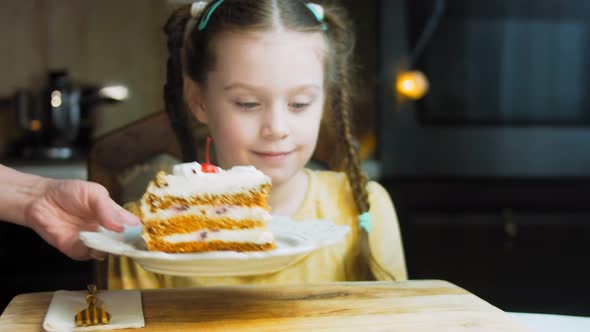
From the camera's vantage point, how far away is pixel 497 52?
5.13 ft

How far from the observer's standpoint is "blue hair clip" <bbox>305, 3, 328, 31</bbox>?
50.0 inches

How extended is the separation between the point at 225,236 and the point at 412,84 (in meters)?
0.72

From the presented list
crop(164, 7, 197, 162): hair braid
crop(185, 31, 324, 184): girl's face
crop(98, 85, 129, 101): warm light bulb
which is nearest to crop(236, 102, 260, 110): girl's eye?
crop(185, 31, 324, 184): girl's face

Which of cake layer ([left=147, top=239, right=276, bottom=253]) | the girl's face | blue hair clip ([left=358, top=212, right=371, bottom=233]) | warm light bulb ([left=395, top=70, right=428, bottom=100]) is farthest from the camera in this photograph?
warm light bulb ([left=395, top=70, right=428, bottom=100])

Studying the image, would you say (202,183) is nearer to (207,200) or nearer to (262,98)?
(207,200)

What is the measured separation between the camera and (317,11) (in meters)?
1.28

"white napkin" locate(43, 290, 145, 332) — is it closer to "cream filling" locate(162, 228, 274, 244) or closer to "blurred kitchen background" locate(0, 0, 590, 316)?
"cream filling" locate(162, 228, 274, 244)

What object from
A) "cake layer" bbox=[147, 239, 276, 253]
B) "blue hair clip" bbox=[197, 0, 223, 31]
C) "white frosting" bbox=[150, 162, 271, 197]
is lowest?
"cake layer" bbox=[147, 239, 276, 253]

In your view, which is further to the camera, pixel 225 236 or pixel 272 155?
pixel 272 155

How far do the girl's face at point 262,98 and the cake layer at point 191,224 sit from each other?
30 cm

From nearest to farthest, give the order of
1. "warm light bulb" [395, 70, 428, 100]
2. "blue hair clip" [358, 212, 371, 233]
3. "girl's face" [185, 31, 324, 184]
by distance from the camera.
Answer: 1. "girl's face" [185, 31, 324, 184]
2. "blue hair clip" [358, 212, 371, 233]
3. "warm light bulb" [395, 70, 428, 100]

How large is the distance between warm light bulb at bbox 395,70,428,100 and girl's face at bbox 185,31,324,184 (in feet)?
0.96

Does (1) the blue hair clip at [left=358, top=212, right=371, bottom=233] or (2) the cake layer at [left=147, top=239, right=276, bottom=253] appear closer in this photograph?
(2) the cake layer at [left=147, top=239, right=276, bottom=253]

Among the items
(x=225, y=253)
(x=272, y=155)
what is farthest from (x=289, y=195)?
(x=225, y=253)
